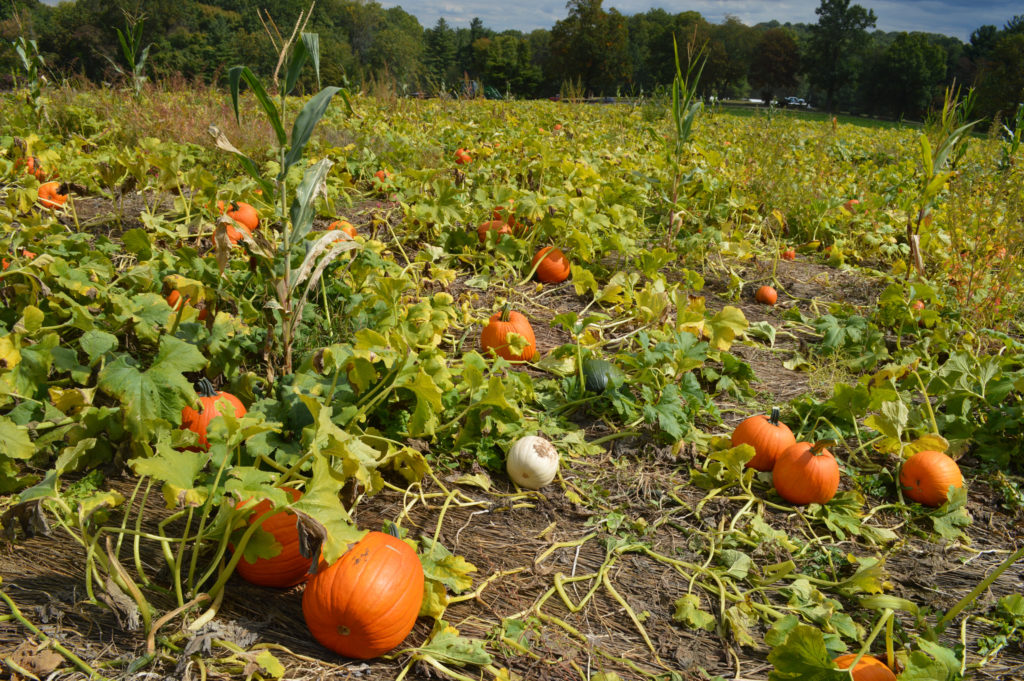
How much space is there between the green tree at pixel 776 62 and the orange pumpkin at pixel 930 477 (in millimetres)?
77392

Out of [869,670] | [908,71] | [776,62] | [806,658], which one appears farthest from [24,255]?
[776,62]

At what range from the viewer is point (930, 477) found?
2.47m

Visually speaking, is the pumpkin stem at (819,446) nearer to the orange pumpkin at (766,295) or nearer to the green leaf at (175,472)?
the green leaf at (175,472)

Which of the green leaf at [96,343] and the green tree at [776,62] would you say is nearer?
the green leaf at [96,343]

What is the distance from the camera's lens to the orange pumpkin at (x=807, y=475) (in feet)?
7.97

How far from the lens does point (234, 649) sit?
63.1 inches

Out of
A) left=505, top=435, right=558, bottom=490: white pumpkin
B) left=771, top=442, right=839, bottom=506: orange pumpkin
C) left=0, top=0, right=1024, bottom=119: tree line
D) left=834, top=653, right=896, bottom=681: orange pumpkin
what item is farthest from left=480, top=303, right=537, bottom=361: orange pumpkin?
left=0, top=0, right=1024, bottom=119: tree line

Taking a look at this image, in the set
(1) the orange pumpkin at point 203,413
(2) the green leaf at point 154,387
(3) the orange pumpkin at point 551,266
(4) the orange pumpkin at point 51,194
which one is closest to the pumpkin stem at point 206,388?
(1) the orange pumpkin at point 203,413

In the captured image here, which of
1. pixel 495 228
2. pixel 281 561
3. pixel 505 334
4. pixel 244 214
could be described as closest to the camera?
pixel 281 561

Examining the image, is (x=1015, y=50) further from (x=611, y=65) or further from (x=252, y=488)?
(x=252, y=488)

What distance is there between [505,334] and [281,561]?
1.66m

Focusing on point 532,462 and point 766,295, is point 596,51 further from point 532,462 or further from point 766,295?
point 532,462

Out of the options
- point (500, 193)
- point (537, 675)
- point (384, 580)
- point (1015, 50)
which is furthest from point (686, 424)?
point (1015, 50)

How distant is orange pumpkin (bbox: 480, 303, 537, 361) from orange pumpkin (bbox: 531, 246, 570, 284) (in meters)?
1.19
